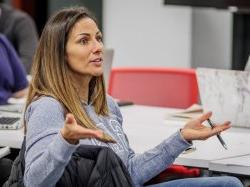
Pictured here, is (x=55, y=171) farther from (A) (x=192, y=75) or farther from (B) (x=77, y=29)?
(A) (x=192, y=75)

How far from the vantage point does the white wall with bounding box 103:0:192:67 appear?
5.78 m

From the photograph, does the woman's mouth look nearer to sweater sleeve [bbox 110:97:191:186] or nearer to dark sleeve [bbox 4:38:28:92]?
sweater sleeve [bbox 110:97:191:186]

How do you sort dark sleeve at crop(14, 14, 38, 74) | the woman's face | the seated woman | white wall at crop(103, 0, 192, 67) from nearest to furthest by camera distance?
the woman's face → the seated woman → dark sleeve at crop(14, 14, 38, 74) → white wall at crop(103, 0, 192, 67)

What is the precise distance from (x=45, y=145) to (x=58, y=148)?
0.12 meters

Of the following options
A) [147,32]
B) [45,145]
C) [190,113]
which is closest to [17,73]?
[190,113]

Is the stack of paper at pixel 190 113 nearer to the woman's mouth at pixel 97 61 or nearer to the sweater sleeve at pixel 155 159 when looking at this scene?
the sweater sleeve at pixel 155 159

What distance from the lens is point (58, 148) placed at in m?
2.03

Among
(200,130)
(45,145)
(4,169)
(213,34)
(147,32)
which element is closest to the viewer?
(45,145)

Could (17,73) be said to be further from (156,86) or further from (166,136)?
(166,136)

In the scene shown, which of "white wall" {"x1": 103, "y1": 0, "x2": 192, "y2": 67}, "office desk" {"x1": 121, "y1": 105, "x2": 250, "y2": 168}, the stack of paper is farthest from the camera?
"white wall" {"x1": 103, "y1": 0, "x2": 192, "y2": 67}

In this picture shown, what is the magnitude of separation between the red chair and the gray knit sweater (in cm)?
Result: 130

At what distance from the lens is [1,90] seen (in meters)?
3.77

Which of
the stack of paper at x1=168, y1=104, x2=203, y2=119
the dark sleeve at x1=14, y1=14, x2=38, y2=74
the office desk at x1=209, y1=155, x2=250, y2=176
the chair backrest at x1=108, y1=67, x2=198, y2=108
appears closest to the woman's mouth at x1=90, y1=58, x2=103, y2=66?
the office desk at x1=209, y1=155, x2=250, y2=176

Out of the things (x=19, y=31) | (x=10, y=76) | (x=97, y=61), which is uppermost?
(x=97, y=61)
